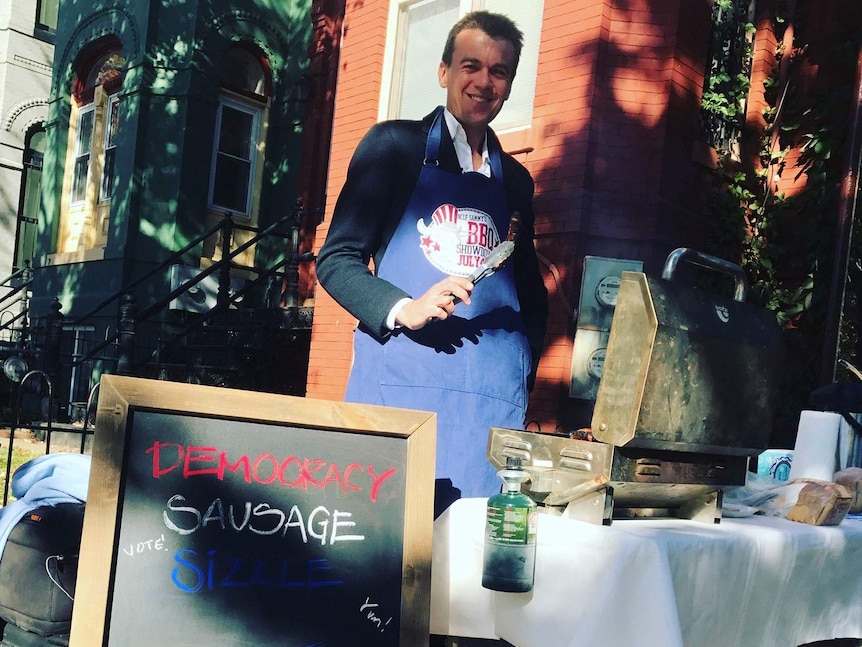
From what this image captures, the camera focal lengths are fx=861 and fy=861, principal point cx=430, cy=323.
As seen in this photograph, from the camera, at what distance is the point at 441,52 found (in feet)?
24.6

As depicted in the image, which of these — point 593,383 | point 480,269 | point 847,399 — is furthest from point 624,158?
point 480,269

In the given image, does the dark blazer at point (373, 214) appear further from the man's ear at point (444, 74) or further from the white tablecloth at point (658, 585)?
the white tablecloth at point (658, 585)

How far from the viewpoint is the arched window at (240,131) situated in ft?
41.9

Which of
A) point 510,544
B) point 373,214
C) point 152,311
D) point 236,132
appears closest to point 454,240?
point 373,214

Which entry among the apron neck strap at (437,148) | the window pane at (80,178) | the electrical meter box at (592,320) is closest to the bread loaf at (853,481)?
the apron neck strap at (437,148)

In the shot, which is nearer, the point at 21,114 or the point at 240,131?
the point at 240,131

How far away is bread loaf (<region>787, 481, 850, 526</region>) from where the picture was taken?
97.8 inches

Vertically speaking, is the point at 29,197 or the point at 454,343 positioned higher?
the point at 29,197

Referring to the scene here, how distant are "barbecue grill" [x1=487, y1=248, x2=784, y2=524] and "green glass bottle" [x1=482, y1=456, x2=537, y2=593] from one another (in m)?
0.18

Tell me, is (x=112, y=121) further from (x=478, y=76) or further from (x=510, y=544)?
(x=510, y=544)

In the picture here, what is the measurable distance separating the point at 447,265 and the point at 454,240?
0.08 m

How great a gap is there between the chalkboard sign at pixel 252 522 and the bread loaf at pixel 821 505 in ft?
3.85

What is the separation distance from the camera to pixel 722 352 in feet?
7.29

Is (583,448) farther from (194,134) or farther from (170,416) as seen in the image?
(194,134)
